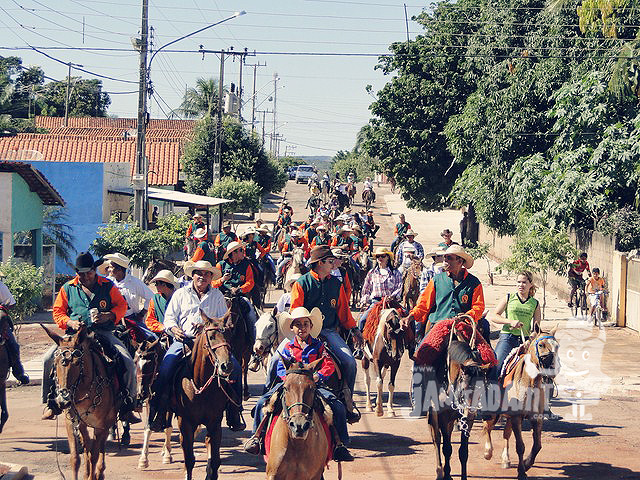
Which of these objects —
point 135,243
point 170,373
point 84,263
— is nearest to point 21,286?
point 135,243

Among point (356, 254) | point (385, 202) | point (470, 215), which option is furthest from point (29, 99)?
point (356, 254)

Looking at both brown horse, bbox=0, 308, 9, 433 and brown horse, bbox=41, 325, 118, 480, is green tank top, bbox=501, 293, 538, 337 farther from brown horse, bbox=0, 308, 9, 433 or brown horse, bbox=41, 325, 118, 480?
brown horse, bbox=0, 308, 9, 433

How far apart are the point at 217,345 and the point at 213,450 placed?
4.36 feet

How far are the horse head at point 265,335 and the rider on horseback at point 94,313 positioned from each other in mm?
2779

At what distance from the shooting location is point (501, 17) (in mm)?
37438

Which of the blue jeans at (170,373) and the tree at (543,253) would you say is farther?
the tree at (543,253)

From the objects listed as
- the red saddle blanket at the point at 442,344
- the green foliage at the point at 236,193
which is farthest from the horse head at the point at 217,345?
the green foliage at the point at 236,193

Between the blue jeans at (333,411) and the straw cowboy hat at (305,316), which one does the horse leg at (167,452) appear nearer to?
the straw cowboy hat at (305,316)

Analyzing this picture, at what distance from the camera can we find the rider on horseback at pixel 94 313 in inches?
450

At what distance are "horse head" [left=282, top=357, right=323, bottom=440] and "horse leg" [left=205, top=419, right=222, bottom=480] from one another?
2.47 meters

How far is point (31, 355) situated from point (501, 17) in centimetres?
2390

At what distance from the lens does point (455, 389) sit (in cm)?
1102

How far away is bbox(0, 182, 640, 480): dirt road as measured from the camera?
1208cm

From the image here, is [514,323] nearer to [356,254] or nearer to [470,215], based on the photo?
[356,254]
